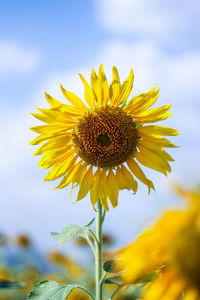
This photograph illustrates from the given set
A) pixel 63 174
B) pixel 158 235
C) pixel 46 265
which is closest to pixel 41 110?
pixel 63 174

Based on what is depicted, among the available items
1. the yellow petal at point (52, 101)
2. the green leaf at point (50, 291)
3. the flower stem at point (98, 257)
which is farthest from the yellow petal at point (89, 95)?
the green leaf at point (50, 291)

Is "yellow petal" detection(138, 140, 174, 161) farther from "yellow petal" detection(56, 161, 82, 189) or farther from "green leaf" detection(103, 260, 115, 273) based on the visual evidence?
"green leaf" detection(103, 260, 115, 273)

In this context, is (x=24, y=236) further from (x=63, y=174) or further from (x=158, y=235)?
(x=158, y=235)

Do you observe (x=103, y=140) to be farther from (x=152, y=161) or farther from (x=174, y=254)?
(x=174, y=254)

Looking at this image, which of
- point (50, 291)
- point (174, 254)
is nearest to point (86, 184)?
point (50, 291)

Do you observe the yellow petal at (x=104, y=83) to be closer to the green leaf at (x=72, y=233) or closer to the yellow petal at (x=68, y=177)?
the yellow petal at (x=68, y=177)

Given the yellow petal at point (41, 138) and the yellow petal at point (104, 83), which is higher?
the yellow petal at point (104, 83)
